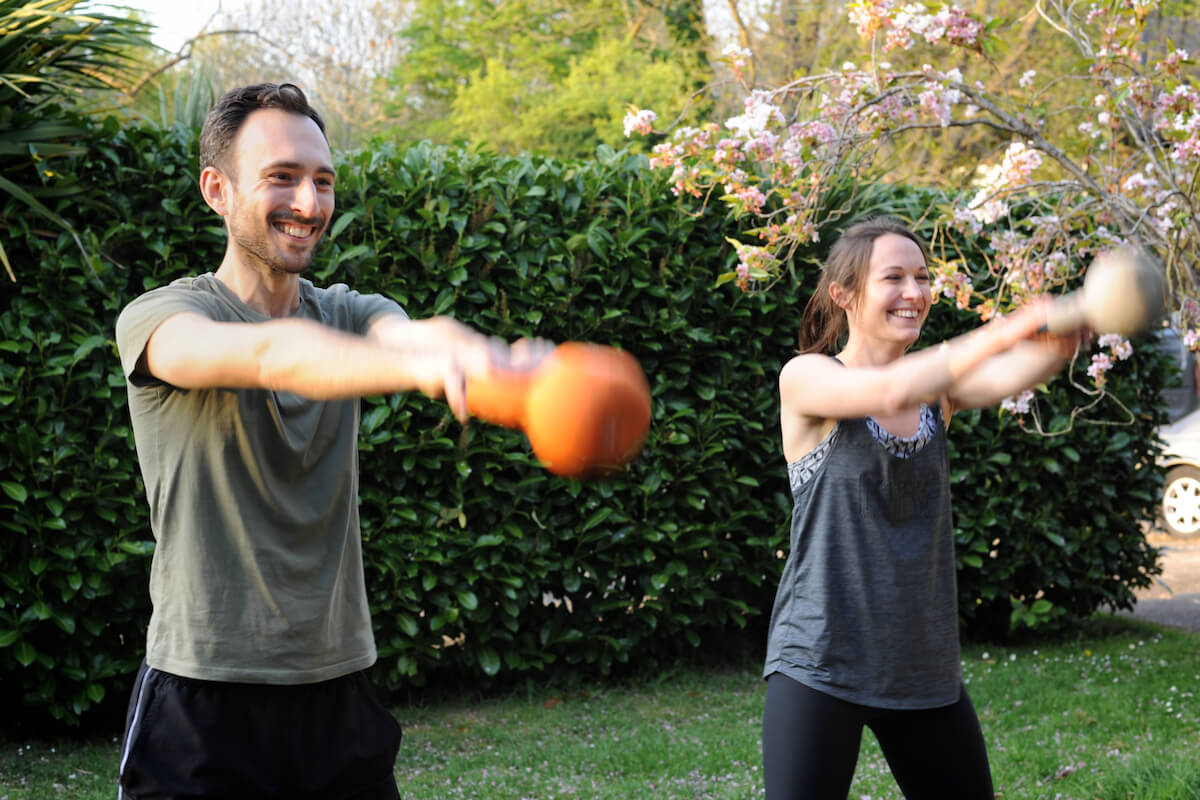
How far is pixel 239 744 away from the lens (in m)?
2.01

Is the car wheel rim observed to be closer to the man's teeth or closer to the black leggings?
the black leggings

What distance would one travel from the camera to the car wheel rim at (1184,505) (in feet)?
35.4

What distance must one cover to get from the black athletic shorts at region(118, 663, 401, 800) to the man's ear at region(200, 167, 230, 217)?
0.84 m

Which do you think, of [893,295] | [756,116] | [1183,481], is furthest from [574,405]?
[1183,481]

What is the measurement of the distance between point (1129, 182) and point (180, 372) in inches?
165

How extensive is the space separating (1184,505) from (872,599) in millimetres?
9550

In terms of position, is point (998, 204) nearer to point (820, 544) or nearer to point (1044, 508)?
point (1044, 508)

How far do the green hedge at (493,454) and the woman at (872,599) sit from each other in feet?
9.54

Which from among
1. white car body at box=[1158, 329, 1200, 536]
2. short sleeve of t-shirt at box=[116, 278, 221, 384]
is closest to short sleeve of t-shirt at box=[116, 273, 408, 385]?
short sleeve of t-shirt at box=[116, 278, 221, 384]

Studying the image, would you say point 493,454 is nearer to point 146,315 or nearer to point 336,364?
point 146,315

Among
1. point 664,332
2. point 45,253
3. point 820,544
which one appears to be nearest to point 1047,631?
Answer: point 664,332

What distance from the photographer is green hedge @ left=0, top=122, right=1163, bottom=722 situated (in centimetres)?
489

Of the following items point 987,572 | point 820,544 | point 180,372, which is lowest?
point 987,572

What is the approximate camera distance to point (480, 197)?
5.54m
